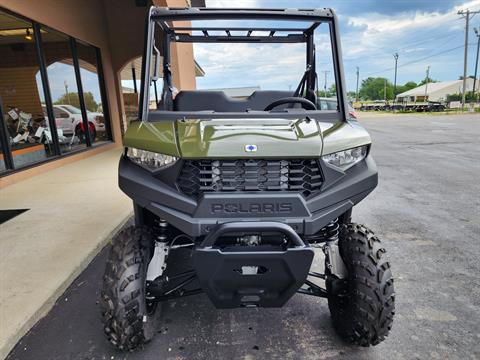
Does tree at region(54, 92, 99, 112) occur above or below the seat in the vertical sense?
above

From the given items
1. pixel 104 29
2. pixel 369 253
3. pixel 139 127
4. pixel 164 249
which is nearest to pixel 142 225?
pixel 164 249

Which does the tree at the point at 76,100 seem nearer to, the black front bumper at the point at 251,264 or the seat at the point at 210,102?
the seat at the point at 210,102

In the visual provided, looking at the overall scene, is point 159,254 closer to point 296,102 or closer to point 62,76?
point 296,102

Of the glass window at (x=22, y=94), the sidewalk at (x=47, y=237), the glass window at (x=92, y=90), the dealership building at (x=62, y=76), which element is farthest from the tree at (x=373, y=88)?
the sidewalk at (x=47, y=237)

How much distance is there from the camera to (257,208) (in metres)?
1.86

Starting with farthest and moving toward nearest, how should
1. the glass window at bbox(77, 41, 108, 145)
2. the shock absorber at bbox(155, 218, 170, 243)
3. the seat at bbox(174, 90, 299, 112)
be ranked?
1. the glass window at bbox(77, 41, 108, 145)
2. the seat at bbox(174, 90, 299, 112)
3. the shock absorber at bbox(155, 218, 170, 243)

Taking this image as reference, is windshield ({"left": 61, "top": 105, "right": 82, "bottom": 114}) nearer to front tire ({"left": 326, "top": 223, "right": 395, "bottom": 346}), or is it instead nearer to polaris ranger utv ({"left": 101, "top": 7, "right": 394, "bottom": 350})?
polaris ranger utv ({"left": 101, "top": 7, "right": 394, "bottom": 350})

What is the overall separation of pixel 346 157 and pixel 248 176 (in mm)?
597

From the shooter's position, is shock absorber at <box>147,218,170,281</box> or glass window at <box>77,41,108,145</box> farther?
glass window at <box>77,41,108,145</box>

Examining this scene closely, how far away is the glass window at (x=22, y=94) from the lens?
272 inches

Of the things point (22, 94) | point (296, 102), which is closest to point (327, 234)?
point (296, 102)

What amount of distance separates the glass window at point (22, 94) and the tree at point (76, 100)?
78 cm

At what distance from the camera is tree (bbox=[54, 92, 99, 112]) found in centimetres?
884

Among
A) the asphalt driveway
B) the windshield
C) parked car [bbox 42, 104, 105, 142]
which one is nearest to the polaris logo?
the asphalt driveway
